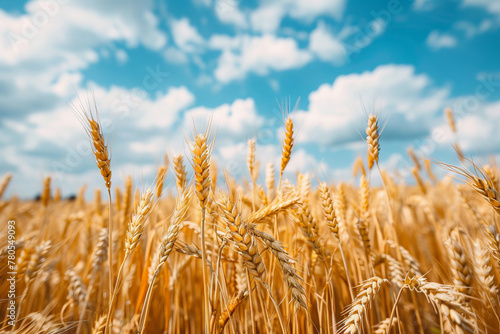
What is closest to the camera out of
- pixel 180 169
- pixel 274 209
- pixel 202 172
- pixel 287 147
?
pixel 202 172

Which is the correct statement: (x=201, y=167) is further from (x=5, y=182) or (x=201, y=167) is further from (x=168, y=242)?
(x=5, y=182)

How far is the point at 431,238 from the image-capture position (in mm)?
4160

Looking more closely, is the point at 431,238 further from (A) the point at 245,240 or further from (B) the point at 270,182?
(A) the point at 245,240

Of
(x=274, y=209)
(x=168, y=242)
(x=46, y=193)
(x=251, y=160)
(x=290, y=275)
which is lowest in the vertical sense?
(x=290, y=275)

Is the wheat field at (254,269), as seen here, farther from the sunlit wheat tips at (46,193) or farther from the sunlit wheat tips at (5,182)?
the sunlit wheat tips at (5,182)

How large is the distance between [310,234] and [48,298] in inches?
95.7

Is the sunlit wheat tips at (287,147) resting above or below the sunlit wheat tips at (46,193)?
below

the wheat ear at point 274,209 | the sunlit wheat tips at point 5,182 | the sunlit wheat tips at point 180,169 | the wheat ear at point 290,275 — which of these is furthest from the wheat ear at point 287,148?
the sunlit wheat tips at point 5,182

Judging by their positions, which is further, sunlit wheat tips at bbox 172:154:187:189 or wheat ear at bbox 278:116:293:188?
sunlit wheat tips at bbox 172:154:187:189

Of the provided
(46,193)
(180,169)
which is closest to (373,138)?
(180,169)

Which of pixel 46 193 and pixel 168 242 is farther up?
pixel 46 193

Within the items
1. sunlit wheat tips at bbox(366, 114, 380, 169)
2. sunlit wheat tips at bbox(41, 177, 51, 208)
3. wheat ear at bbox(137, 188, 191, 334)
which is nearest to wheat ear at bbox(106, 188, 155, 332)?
wheat ear at bbox(137, 188, 191, 334)

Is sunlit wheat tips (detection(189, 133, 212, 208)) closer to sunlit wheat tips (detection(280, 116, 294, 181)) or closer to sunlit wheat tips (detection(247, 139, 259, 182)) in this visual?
sunlit wheat tips (detection(280, 116, 294, 181))

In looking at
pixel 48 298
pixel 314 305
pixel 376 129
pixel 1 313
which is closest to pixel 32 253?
pixel 1 313
